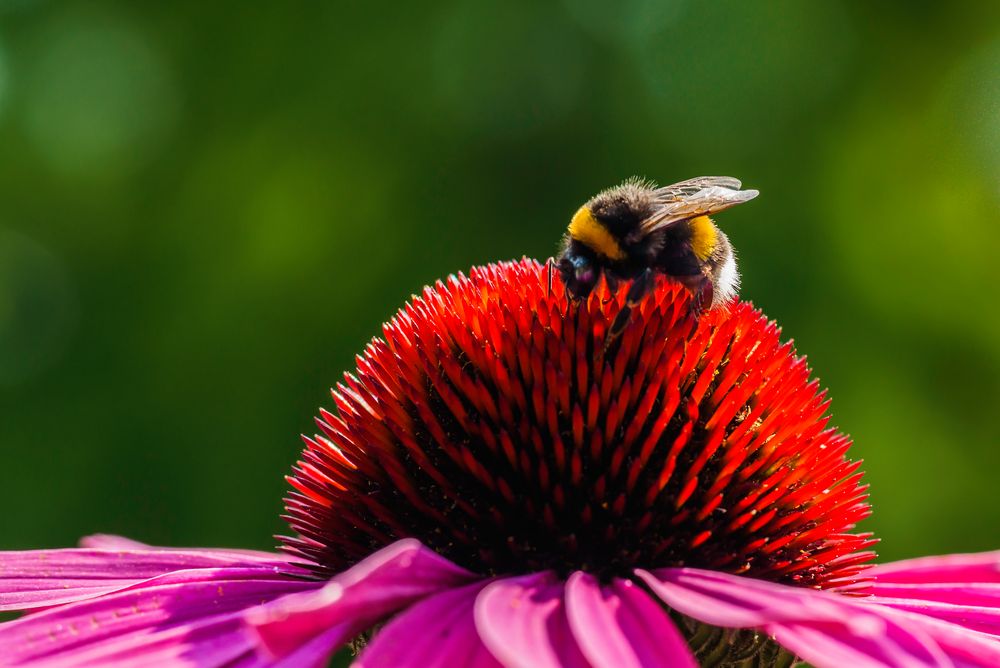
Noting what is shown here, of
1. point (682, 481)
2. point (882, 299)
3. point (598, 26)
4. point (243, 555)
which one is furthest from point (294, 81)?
point (682, 481)

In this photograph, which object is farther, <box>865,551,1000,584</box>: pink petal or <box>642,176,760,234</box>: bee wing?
<box>865,551,1000,584</box>: pink petal

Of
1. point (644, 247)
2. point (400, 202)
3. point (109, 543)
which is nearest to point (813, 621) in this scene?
point (644, 247)

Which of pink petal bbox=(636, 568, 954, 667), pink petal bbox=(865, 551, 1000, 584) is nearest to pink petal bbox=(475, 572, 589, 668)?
pink petal bbox=(636, 568, 954, 667)

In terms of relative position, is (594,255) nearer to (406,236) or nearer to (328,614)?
(328,614)

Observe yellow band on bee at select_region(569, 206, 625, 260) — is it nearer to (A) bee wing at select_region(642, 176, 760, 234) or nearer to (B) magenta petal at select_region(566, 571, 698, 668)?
(A) bee wing at select_region(642, 176, 760, 234)

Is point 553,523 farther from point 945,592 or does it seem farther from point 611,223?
point 945,592

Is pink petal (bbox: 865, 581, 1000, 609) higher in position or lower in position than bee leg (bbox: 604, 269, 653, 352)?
lower
